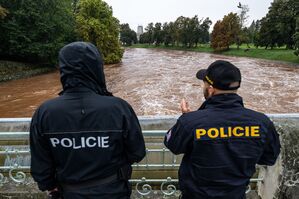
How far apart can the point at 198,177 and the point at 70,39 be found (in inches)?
1295

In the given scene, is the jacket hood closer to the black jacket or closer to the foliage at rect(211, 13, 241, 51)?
the black jacket

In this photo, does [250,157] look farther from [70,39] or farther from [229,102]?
[70,39]

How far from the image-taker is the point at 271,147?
2027mm

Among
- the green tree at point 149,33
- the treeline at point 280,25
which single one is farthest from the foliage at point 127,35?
the treeline at point 280,25

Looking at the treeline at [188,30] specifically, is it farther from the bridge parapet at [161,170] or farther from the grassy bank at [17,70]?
the bridge parapet at [161,170]

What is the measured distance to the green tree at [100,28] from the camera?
32812 mm

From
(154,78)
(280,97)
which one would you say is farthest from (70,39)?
(280,97)

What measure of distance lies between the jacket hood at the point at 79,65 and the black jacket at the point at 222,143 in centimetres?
70

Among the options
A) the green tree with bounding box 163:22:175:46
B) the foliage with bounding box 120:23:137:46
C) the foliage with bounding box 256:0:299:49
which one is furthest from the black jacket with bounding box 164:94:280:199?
the foliage with bounding box 120:23:137:46

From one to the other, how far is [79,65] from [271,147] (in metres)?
1.49

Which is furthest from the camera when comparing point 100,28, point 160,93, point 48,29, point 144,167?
point 100,28

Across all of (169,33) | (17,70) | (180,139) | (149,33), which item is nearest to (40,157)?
(180,139)

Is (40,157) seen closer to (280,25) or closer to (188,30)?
(280,25)

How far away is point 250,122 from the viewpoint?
189 cm
